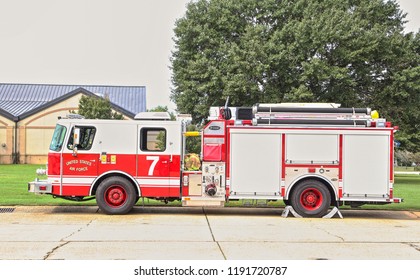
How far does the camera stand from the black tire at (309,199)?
635 inches

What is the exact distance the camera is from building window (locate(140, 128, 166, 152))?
16.3 m

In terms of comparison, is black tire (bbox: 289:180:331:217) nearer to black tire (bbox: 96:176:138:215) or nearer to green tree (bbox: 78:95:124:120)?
black tire (bbox: 96:176:138:215)

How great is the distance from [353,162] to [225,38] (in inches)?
803

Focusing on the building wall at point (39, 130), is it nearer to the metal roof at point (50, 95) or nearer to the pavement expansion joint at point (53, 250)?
the metal roof at point (50, 95)

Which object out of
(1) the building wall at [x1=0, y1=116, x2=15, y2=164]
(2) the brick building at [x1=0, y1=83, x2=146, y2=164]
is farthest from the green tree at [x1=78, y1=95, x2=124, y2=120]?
(1) the building wall at [x1=0, y1=116, x2=15, y2=164]

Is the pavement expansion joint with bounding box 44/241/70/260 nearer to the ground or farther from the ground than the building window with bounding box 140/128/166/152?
nearer to the ground

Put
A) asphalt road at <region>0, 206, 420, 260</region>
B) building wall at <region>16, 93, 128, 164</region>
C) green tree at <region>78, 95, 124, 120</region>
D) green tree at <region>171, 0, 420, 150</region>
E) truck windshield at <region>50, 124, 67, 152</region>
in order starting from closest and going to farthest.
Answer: asphalt road at <region>0, 206, 420, 260</region> < truck windshield at <region>50, 124, 67, 152</region> < green tree at <region>171, 0, 420, 150</region> < green tree at <region>78, 95, 124, 120</region> < building wall at <region>16, 93, 128, 164</region>

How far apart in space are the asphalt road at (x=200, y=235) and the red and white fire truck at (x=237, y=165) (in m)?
0.58

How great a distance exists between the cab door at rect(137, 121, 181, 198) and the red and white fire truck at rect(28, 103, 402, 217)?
0.08 ft

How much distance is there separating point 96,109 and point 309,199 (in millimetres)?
43429

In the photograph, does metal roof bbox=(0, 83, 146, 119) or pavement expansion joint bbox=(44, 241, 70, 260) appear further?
metal roof bbox=(0, 83, 146, 119)

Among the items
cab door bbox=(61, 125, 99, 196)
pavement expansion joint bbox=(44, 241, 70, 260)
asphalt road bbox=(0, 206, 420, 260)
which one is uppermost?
cab door bbox=(61, 125, 99, 196)

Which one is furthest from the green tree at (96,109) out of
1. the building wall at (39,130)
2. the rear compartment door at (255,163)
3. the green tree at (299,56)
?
the rear compartment door at (255,163)

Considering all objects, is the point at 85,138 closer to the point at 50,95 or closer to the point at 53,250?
the point at 53,250
